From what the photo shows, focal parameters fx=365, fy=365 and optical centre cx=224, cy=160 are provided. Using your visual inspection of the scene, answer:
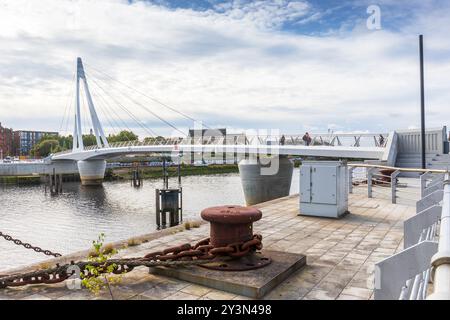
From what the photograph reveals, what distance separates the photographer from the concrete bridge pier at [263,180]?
26.9 m

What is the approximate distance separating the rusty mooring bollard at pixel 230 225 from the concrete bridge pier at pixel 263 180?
2231 cm

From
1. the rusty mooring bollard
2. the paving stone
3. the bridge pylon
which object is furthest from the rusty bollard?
the bridge pylon

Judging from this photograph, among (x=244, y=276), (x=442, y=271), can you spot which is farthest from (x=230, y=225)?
(x=442, y=271)

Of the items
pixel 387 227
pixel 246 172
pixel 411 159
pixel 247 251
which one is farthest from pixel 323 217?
pixel 246 172

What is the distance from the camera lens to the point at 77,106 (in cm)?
5822

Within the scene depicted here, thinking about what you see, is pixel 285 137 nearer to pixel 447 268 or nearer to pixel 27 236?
pixel 27 236

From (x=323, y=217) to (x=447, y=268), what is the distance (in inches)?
298

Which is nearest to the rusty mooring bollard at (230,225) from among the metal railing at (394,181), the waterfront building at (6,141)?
the metal railing at (394,181)

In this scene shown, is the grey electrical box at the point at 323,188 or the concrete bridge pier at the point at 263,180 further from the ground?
the grey electrical box at the point at 323,188

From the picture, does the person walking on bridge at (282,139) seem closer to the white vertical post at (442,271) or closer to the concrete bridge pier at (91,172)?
the white vertical post at (442,271)

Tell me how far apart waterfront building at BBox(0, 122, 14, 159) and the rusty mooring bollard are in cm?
12015

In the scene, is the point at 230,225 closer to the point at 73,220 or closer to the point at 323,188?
the point at 323,188

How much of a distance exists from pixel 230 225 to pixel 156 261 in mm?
983

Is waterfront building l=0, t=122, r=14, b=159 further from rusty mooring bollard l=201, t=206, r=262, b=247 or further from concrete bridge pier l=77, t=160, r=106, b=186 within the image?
rusty mooring bollard l=201, t=206, r=262, b=247
